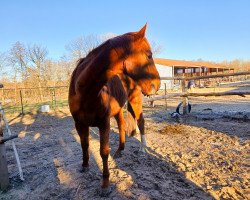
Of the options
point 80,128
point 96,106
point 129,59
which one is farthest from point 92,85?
point 80,128

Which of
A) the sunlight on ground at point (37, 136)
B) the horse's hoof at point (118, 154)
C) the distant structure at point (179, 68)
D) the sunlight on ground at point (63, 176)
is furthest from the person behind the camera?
the distant structure at point (179, 68)

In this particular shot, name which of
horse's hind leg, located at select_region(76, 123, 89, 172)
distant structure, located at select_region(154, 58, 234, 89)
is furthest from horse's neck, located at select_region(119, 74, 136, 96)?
distant structure, located at select_region(154, 58, 234, 89)

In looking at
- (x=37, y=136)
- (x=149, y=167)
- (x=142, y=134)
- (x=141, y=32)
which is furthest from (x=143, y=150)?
(x=37, y=136)

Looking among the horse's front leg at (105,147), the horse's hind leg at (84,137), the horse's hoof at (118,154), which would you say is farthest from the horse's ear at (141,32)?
the horse's hoof at (118,154)

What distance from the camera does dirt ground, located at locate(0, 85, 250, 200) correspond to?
2568 millimetres

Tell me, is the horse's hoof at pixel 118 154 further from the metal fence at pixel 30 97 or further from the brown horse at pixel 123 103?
the metal fence at pixel 30 97

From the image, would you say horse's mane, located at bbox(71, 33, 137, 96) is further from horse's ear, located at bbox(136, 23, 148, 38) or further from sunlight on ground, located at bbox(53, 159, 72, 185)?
sunlight on ground, located at bbox(53, 159, 72, 185)

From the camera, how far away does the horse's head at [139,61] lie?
1.75m

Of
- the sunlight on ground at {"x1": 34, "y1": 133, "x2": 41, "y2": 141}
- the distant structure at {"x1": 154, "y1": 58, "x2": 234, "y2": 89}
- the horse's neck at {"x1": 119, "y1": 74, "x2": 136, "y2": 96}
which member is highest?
the distant structure at {"x1": 154, "y1": 58, "x2": 234, "y2": 89}

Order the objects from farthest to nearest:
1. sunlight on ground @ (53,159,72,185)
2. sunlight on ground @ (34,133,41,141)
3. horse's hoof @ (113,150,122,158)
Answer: sunlight on ground @ (34,133,41,141), horse's hoof @ (113,150,122,158), sunlight on ground @ (53,159,72,185)

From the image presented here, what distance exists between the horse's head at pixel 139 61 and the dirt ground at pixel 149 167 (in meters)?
1.38

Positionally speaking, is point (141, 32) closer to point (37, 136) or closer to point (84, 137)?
point (84, 137)

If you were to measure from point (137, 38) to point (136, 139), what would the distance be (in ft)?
10.8

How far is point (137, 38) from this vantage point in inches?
69.9
